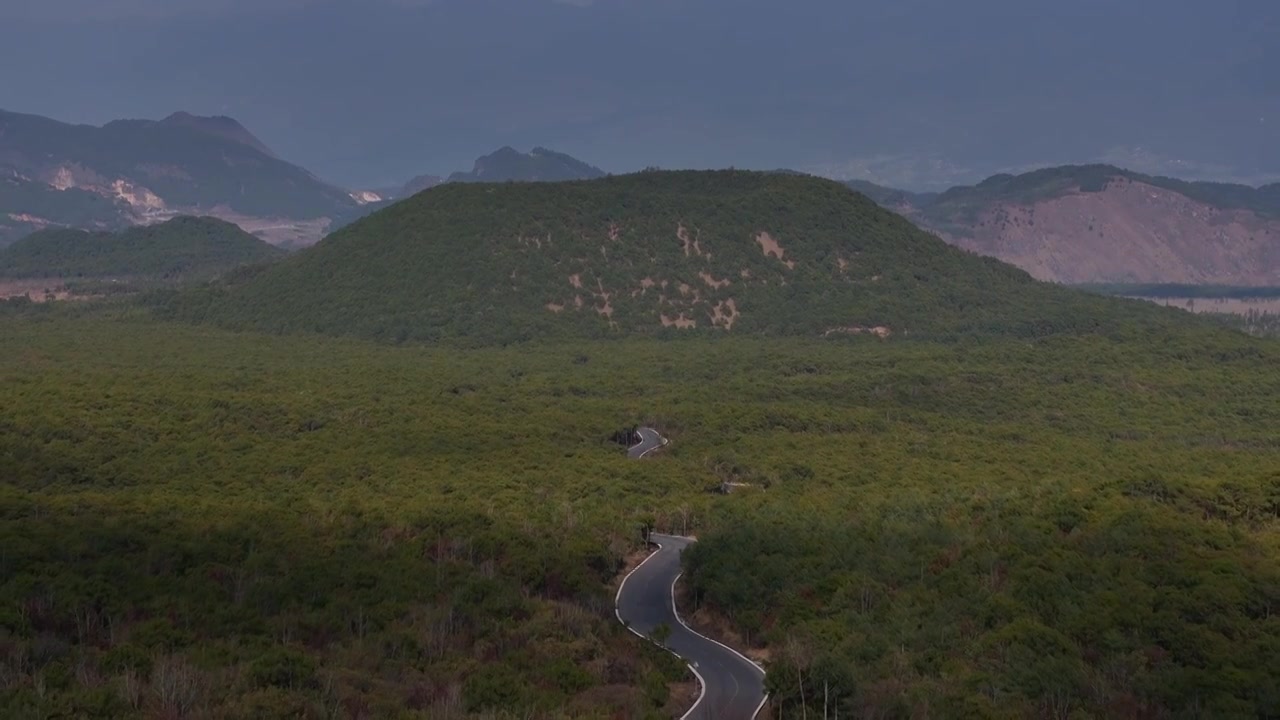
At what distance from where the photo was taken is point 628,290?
181 metres

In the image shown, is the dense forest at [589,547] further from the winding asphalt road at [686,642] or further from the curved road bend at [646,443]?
the curved road bend at [646,443]

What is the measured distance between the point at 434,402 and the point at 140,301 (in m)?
113

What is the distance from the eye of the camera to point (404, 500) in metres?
68.1

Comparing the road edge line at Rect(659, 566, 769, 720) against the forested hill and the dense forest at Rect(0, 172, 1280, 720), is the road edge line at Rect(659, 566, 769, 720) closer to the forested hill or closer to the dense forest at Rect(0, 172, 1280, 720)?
Result: the dense forest at Rect(0, 172, 1280, 720)

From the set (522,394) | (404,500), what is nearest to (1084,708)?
(404,500)

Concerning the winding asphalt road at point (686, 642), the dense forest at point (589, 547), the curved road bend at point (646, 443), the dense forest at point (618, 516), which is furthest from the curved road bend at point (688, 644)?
the curved road bend at point (646, 443)

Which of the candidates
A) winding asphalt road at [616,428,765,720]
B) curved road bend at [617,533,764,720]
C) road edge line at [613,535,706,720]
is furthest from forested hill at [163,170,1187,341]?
curved road bend at [617,533,764,720]

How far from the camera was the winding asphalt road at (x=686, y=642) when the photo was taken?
36.9 metres

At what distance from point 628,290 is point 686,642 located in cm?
13682

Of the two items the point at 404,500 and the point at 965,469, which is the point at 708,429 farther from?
the point at 404,500

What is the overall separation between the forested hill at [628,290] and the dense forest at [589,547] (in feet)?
180

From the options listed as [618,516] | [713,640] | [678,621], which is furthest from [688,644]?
[618,516]

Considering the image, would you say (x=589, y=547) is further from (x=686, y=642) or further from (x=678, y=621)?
(x=686, y=642)

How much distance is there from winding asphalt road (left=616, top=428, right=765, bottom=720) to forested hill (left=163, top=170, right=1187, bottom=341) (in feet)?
355
